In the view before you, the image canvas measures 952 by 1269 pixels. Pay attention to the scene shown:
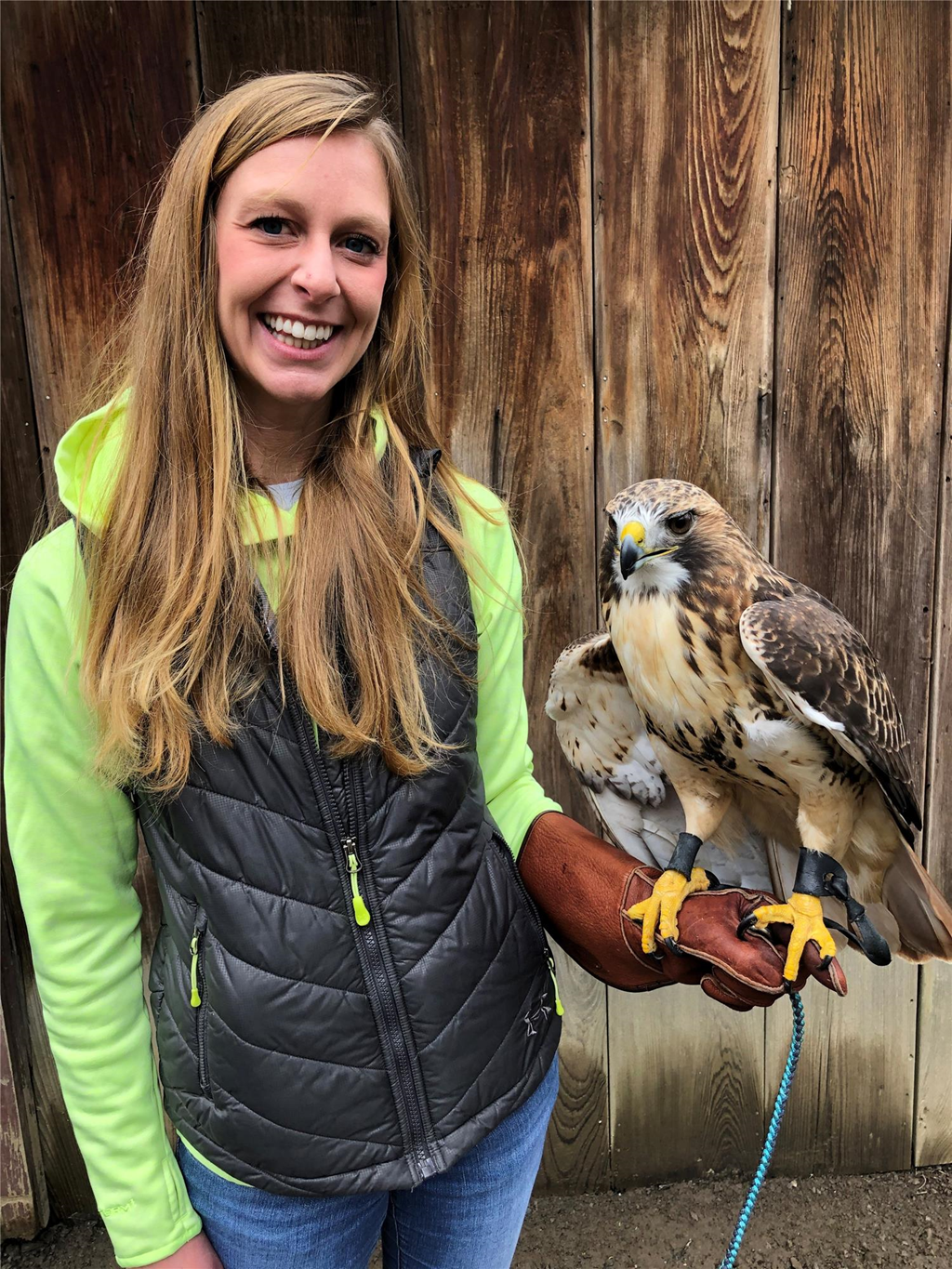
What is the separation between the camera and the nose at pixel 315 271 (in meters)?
1.00

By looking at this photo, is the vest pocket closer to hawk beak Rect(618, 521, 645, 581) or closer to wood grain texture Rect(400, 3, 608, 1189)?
hawk beak Rect(618, 521, 645, 581)

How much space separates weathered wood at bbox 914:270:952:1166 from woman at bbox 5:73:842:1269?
109 centimetres

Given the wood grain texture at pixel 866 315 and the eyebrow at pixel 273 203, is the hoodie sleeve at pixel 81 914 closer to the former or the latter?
the eyebrow at pixel 273 203

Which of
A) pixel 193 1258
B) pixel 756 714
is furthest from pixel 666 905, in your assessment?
pixel 193 1258

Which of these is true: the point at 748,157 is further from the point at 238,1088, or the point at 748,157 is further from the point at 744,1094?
the point at 744,1094

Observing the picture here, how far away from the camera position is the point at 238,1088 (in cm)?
106

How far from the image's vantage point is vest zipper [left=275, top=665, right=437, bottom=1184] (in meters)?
1.04

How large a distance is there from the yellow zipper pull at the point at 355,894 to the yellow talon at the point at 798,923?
49 centimetres

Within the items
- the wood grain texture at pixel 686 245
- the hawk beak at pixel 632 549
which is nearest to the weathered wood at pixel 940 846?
the wood grain texture at pixel 686 245

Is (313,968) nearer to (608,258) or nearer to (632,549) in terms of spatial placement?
(632,549)

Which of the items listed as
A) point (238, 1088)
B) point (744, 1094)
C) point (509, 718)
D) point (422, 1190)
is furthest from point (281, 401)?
point (744, 1094)

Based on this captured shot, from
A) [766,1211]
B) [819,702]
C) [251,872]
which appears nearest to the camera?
[251,872]

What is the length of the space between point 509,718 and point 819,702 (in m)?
0.42

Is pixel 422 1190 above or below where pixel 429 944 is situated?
below
